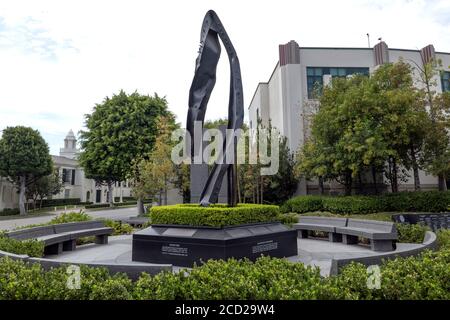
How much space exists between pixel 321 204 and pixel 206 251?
1461 centimetres

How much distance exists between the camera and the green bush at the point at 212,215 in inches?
287

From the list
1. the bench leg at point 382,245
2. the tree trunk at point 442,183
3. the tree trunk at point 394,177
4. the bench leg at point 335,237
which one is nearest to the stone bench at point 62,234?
the bench leg at point 335,237

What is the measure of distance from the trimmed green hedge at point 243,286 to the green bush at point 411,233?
5535mm

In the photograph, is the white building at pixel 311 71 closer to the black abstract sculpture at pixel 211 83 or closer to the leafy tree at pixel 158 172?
the leafy tree at pixel 158 172

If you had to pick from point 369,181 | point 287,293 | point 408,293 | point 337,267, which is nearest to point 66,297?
point 287,293

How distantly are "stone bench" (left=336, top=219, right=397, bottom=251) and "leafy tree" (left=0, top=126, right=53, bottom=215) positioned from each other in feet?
100

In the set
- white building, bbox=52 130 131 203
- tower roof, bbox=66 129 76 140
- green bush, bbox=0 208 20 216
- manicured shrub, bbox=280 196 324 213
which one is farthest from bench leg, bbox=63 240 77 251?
tower roof, bbox=66 129 76 140

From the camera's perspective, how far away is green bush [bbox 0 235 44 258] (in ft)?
22.2

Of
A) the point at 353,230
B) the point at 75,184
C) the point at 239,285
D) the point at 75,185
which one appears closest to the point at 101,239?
the point at 353,230

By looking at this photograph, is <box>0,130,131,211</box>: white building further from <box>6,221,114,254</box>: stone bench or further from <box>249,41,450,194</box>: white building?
<box>6,221,114,254</box>: stone bench

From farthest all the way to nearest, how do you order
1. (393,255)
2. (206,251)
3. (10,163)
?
(10,163) → (206,251) → (393,255)

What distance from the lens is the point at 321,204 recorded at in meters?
19.9

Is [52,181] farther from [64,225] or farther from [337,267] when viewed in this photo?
[337,267]

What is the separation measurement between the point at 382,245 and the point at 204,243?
5.05 meters
